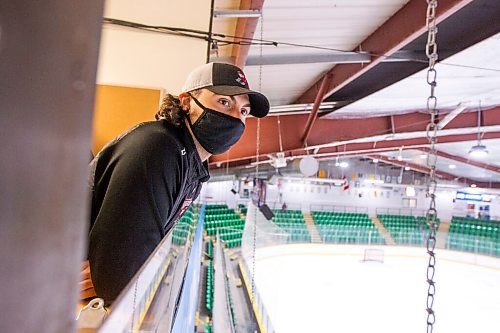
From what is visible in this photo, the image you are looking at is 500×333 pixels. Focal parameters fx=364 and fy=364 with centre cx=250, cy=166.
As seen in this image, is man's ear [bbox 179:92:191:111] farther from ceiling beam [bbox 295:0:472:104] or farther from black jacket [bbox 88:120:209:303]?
ceiling beam [bbox 295:0:472:104]

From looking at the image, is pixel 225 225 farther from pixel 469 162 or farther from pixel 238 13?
pixel 238 13

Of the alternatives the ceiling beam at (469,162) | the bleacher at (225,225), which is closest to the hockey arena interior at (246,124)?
the bleacher at (225,225)

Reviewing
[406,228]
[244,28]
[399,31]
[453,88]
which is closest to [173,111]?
[244,28]

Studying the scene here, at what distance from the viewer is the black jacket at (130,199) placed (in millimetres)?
846

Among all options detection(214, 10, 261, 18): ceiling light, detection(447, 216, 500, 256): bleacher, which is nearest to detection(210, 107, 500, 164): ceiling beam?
detection(214, 10, 261, 18): ceiling light

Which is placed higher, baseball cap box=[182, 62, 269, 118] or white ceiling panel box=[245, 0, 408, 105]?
white ceiling panel box=[245, 0, 408, 105]

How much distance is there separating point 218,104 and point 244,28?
139 cm

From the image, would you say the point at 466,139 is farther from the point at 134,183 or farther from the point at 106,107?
the point at 134,183

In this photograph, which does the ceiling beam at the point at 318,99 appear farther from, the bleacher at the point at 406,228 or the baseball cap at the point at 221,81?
the bleacher at the point at 406,228

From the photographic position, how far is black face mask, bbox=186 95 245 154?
1298mm

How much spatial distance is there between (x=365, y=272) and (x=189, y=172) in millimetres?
12288

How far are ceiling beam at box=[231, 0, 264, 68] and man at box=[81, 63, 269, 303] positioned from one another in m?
0.95

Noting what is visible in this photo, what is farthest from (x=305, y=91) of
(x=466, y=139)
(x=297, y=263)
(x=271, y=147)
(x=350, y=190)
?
(x=350, y=190)

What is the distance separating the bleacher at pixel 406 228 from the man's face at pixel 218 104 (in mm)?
16620
